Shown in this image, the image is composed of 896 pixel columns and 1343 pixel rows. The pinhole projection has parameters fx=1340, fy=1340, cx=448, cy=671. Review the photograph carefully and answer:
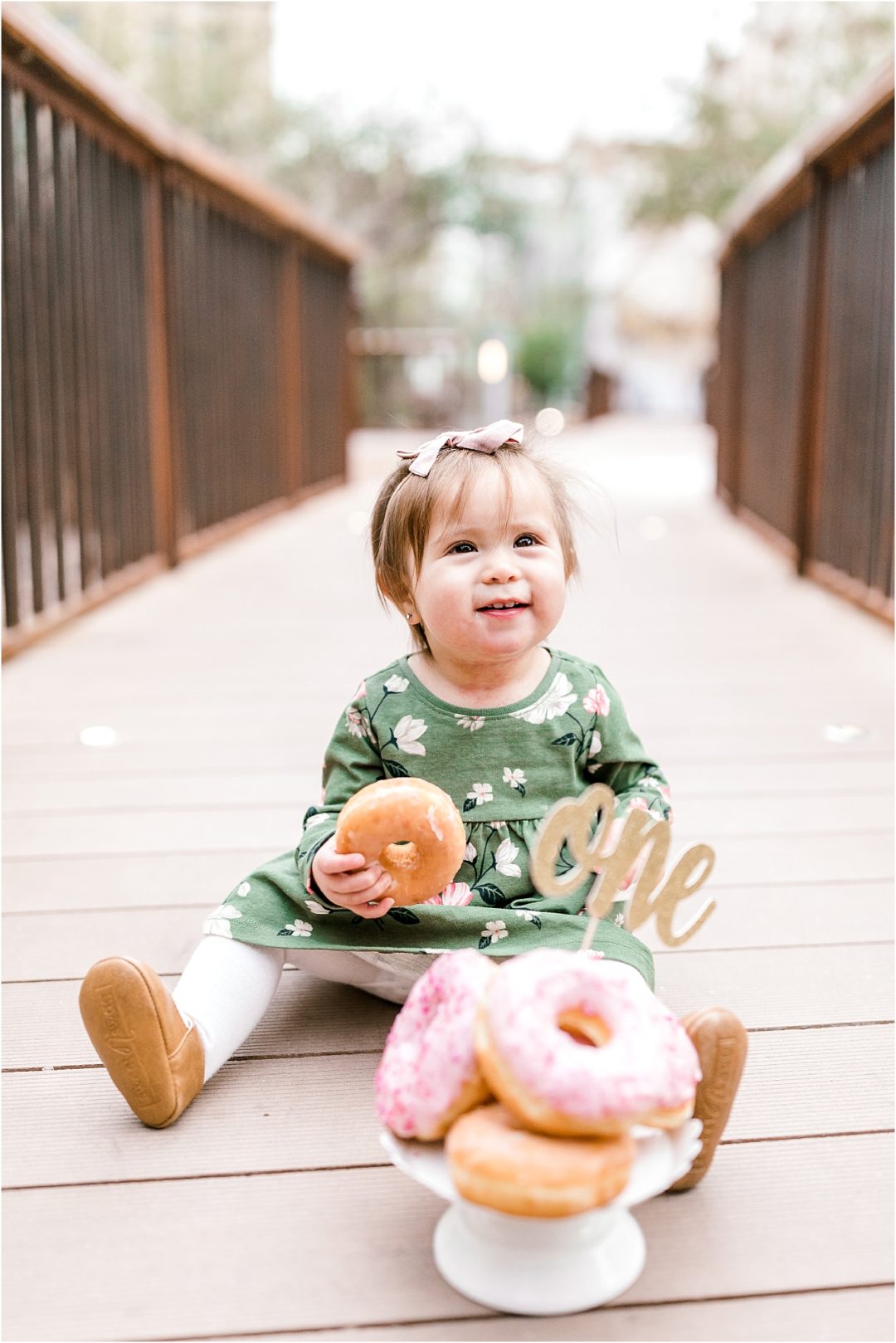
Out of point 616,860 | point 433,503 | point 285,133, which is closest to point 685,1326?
point 616,860

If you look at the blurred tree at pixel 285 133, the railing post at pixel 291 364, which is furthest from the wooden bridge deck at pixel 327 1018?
the blurred tree at pixel 285 133

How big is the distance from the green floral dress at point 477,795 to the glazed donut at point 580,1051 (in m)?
0.34

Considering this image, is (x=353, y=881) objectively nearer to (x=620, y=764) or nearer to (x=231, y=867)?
(x=620, y=764)

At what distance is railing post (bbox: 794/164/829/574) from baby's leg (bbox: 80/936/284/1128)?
3603 millimetres

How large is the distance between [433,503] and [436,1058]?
613mm

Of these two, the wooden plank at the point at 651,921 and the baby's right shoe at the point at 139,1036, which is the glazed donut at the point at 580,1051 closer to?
the baby's right shoe at the point at 139,1036

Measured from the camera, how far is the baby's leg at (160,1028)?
1257 millimetres

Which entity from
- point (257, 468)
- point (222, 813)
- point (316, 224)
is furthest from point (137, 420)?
point (316, 224)

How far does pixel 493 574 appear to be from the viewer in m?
1.40

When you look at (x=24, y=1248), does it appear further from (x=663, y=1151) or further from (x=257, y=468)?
(x=257, y=468)

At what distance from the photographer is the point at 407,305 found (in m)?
19.3

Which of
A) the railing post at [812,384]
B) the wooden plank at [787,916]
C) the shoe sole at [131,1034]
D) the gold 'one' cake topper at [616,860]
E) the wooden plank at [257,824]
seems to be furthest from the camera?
the railing post at [812,384]

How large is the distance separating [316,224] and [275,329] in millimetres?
905

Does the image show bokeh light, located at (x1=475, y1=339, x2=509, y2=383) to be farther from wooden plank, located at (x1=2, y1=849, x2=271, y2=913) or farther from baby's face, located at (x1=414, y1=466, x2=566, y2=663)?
baby's face, located at (x1=414, y1=466, x2=566, y2=663)
